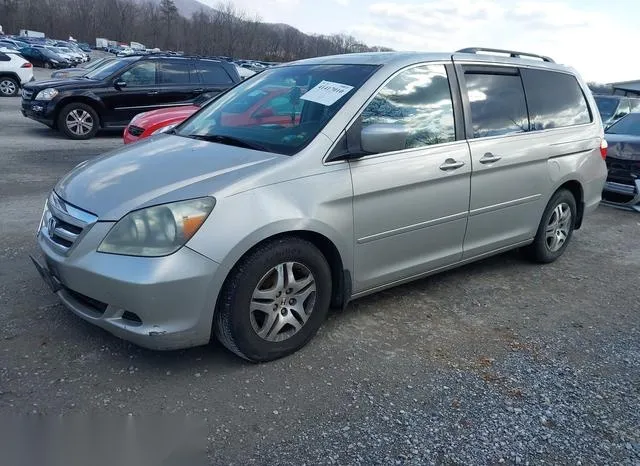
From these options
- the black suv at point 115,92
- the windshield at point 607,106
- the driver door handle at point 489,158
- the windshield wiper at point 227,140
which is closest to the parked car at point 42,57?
the black suv at point 115,92

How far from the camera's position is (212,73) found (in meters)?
12.5

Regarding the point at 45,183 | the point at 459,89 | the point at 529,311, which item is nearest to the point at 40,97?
the point at 45,183

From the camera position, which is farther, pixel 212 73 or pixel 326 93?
pixel 212 73

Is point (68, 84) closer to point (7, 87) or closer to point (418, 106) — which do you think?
point (418, 106)

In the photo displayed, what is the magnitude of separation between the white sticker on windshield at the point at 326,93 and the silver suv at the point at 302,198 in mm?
15

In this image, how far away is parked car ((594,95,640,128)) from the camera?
522 inches

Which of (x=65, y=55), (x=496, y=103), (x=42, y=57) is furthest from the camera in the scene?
(x=65, y=55)

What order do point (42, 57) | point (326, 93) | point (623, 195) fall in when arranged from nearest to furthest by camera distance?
point (326, 93), point (623, 195), point (42, 57)

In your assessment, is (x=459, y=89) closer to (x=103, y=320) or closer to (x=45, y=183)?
(x=103, y=320)

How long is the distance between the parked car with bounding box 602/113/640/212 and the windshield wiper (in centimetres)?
624

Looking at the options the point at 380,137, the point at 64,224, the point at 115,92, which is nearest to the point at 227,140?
the point at 380,137

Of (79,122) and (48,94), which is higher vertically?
(48,94)

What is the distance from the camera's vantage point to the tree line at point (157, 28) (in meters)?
89.0

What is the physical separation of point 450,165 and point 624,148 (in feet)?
17.4
